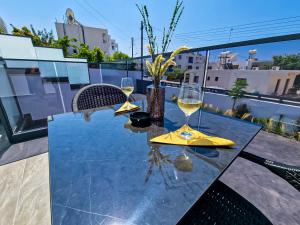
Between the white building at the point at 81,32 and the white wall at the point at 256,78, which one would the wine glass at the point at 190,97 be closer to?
the white wall at the point at 256,78

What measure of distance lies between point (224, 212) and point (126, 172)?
56 cm

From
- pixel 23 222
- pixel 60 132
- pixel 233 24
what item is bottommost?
pixel 23 222

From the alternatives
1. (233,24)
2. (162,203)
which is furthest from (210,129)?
(233,24)

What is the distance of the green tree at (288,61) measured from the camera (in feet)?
5.63

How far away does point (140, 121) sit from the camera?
2.89ft

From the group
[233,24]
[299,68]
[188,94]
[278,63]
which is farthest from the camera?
[233,24]

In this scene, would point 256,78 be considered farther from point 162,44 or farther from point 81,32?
point 81,32

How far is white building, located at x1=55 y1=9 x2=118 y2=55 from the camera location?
20625 mm

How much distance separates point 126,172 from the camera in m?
0.50

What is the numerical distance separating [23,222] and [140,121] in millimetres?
1339

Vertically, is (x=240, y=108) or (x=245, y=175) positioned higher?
(x=240, y=108)

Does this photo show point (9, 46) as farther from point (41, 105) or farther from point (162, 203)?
point (162, 203)

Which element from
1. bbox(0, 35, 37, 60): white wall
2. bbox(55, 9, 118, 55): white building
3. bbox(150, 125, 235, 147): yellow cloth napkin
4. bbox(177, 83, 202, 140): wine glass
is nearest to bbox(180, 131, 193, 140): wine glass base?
bbox(150, 125, 235, 147): yellow cloth napkin

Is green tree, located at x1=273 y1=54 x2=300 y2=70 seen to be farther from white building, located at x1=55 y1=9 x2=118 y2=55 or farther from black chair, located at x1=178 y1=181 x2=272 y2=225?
white building, located at x1=55 y1=9 x2=118 y2=55
